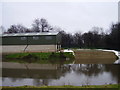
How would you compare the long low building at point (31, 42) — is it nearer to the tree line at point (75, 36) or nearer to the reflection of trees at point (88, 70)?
the reflection of trees at point (88, 70)

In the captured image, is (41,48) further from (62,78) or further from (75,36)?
(75,36)

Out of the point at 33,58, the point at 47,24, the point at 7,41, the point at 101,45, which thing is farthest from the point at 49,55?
the point at 47,24

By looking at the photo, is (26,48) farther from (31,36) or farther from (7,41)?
(7,41)

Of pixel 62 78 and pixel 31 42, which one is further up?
pixel 31 42

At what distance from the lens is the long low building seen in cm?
3042

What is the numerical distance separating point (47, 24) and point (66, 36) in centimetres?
893

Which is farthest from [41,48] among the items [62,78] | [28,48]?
[62,78]

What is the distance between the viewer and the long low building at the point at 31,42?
99.8 feet

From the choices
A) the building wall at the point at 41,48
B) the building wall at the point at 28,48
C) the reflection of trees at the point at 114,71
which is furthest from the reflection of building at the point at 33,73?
the building wall at the point at 28,48

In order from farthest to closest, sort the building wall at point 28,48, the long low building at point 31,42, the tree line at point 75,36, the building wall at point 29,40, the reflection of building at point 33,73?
1. the tree line at point 75,36
2. the building wall at point 29,40
3. the long low building at point 31,42
4. the building wall at point 28,48
5. the reflection of building at point 33,73

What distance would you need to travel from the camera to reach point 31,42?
103 ft

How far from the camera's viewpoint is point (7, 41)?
3247cm

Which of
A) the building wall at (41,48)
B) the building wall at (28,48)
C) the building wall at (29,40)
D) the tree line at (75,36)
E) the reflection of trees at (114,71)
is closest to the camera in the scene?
the reflection of trees at (114,71)

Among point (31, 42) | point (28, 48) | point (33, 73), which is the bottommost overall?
point (33, 73)
